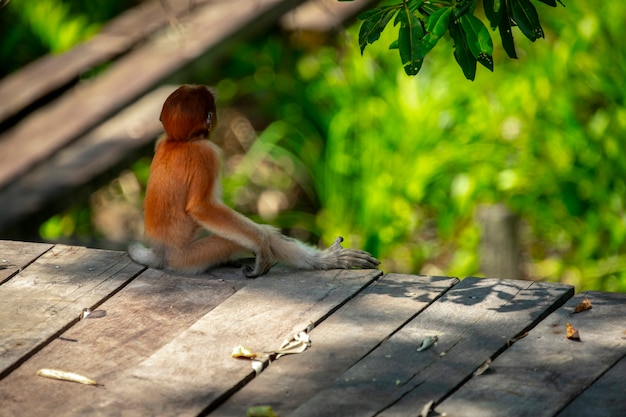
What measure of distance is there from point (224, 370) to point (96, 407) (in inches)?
16.3

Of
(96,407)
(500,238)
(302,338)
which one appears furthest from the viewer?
(500,238)

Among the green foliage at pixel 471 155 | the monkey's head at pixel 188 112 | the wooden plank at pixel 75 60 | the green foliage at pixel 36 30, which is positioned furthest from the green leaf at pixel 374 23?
the green foliage at pixel 36 30

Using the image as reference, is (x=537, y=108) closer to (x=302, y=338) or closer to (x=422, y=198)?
(x=422, y=198)

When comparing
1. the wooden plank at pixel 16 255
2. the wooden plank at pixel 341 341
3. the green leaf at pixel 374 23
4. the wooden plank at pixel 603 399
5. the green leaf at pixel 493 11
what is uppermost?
the green leaf at pixel 374 23

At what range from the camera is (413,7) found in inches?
133

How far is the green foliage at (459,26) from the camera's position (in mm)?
3277

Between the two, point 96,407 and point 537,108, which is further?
point 537,108

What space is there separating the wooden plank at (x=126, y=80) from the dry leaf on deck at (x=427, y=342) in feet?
11.6

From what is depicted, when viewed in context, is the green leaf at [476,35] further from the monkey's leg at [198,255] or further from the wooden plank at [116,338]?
the monkey's leg at [198,255]

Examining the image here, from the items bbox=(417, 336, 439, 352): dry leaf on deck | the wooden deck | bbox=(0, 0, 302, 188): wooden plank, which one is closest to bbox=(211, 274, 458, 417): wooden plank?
the wooden deck

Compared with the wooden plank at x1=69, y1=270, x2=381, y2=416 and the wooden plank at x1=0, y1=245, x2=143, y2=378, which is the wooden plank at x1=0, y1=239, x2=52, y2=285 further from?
the wooden plank at x1=69, y1=270, x2=381, y2=416

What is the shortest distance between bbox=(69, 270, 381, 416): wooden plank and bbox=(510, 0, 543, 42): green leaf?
3.68ft

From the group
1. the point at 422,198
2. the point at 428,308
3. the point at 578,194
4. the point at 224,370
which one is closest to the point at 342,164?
the point at 422,198

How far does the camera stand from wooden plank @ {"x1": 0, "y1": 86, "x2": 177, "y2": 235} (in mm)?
5879
